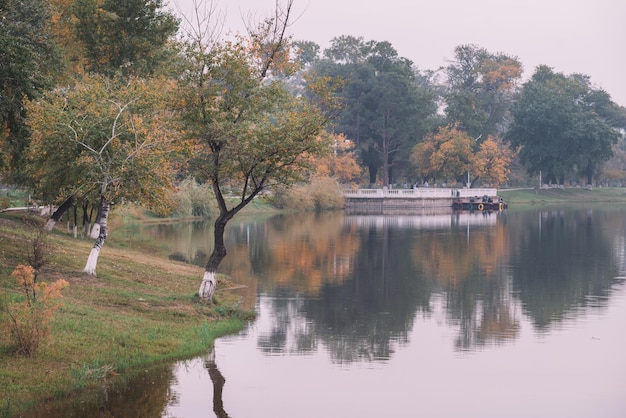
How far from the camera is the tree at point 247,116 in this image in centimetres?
2639

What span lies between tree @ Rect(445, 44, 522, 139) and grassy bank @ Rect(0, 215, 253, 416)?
104 metres

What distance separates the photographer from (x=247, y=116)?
27203mm

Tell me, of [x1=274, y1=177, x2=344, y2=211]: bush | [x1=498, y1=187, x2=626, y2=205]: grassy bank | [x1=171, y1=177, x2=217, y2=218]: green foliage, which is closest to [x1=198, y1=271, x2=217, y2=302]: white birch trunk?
[x1=171, y1=177, x2=217, y2=218]: green foliage

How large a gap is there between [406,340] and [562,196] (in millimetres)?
123260

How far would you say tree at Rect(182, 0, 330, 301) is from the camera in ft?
86.6

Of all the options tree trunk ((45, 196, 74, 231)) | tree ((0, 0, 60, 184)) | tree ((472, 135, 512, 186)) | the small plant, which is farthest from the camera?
tree ((472, 135, 512, 186))

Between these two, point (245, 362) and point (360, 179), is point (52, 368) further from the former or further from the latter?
point (360, 179)

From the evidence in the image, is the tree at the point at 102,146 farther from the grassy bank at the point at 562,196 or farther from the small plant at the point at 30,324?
the grassy bank at the point at 562,196

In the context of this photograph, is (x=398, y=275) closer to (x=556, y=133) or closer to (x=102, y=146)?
(x=102, y=146)

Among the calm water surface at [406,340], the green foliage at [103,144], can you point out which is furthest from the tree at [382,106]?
the green foliage at [103,144]

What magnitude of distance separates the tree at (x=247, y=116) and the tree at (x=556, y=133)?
114500 millimetres

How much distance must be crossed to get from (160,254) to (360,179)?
92.7 meters

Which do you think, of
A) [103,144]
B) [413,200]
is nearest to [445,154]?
[413,200]

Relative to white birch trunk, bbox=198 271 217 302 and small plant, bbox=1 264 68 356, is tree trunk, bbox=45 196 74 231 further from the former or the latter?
small plant, bbox=1 264 68 356
